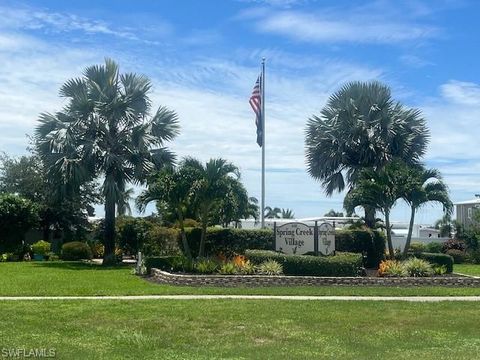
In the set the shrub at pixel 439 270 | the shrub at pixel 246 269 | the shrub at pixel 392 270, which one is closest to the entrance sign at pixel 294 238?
the shrub at pixel 392 270

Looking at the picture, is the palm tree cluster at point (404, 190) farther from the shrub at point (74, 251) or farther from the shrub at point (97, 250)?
the shrub at point (97, 250)

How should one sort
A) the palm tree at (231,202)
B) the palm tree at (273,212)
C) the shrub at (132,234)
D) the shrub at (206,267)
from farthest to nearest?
the palm tree at (273,212) < the shrub at (132,234) < the palm tree at (231,202) < the shrub at (206,267)

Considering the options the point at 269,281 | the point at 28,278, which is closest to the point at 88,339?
the point at 269,281

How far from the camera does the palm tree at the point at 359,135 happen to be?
2969cm

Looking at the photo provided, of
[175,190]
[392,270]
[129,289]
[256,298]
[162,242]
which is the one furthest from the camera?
[162,242]

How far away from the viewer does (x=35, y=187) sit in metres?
36.2

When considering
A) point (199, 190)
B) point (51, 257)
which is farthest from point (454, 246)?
point (51, 257)

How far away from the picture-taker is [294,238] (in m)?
22.2

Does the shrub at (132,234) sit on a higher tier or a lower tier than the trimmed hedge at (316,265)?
higher

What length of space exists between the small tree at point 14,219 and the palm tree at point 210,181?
13.1 m

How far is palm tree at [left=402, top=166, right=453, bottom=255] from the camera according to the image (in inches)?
878

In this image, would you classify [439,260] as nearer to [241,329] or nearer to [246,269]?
[246,269]

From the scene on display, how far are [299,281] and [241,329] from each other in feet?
27.7

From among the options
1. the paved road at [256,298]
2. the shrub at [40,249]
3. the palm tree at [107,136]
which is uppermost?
the palm tree at [107,136]
